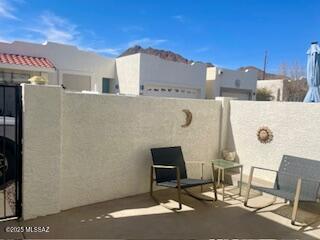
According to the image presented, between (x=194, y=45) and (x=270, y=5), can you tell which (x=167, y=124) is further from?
(x=194, y=45)

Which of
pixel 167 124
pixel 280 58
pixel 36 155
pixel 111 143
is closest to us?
pixel 36 155

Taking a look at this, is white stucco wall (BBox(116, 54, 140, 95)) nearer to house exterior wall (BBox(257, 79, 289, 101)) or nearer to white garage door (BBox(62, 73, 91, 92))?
white garage door (BBox(62, 73, 91, 92))

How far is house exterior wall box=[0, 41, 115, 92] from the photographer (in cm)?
1343

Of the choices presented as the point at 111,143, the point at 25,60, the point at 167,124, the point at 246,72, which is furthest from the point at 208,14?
the point at 111,143

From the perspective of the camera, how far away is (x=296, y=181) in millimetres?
5680

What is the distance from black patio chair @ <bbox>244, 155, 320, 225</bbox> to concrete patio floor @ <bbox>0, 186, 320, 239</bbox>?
394 mm

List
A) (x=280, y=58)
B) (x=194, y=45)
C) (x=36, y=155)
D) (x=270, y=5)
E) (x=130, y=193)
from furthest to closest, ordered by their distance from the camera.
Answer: (x=280, y=58) < (x=194, y=45) < (x=270, y=5) < (x=130, y=193) < (x=36, y=155)

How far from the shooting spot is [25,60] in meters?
13.0

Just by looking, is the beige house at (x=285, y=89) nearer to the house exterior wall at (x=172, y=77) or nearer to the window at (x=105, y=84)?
the house exterior wall at (x=172, y=77)

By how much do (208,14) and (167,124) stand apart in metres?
15.8

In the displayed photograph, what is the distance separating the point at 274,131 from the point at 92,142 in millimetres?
4587

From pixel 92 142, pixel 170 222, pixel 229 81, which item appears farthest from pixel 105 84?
pixel 170 222

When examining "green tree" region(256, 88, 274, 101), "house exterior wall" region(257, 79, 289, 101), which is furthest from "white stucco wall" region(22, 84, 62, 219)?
"house exterior wall" region(257, 79, 289, 101)

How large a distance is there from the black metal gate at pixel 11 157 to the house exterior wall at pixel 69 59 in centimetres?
955
